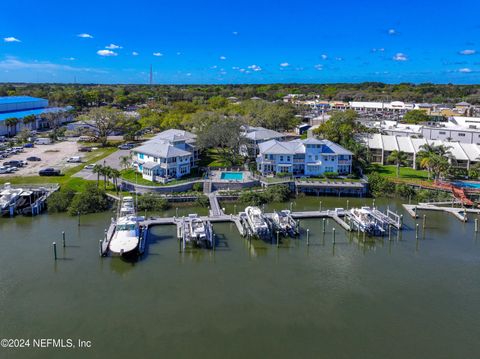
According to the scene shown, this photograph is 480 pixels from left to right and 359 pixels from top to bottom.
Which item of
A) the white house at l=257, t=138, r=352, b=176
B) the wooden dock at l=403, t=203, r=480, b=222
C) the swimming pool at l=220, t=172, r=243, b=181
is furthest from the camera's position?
the white house at l=257, t=138, r=352, b=176

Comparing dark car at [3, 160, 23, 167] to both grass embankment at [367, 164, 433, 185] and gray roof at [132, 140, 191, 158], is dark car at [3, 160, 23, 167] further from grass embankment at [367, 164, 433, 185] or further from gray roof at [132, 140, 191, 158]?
grass embankment at [367, 164, 433, 185]

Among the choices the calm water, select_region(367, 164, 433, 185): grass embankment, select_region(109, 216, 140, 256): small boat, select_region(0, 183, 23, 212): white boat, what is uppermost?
→ select_region(367, 164, 433, 185): grass embankment

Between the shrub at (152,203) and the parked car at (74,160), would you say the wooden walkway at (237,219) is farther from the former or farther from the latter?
the parked car at (74,160)

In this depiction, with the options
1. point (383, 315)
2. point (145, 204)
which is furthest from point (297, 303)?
point (145, 204)

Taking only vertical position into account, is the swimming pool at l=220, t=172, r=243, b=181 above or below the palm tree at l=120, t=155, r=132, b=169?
below

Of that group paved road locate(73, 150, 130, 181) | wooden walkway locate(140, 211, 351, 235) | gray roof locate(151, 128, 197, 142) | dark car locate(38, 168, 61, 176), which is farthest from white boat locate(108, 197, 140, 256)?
gray roof locate(151, 128, 197, 142)

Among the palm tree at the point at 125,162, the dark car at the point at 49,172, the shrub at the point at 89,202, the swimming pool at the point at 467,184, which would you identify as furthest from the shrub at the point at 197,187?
the swimming pool at the point at 467,184

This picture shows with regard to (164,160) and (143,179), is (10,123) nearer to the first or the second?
(143,179)
